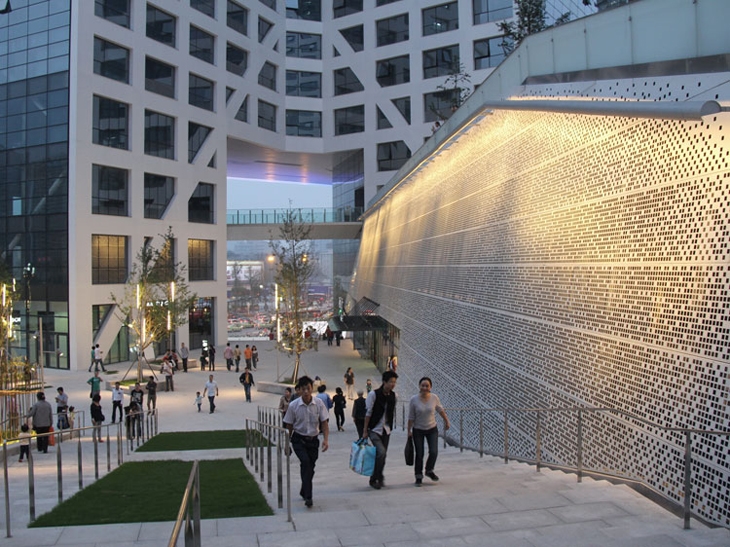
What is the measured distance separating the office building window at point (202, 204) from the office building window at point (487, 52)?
63.8 feet

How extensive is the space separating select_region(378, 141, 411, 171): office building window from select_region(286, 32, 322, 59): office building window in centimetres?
933

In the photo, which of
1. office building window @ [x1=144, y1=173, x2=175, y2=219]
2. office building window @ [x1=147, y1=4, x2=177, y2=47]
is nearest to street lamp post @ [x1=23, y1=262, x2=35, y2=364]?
office building window @ [x1=144, y1=173, x2=175, y2=219]

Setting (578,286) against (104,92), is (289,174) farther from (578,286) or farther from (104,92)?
(578,286)

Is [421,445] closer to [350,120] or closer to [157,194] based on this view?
[157,194]

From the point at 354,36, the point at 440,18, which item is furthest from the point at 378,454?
the point at 354,36

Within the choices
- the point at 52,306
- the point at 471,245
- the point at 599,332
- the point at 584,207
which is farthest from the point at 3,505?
the point at 52,306

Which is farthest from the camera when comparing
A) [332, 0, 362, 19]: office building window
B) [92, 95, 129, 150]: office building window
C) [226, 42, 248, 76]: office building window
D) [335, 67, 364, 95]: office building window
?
[335, 67, 364, 95]: office building window

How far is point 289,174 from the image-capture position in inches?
2648

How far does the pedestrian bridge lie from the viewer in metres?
54.2

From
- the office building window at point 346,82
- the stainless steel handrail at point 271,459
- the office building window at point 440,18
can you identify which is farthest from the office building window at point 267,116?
the stainless steel handrail at point 271,459

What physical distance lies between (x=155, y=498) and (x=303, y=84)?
49.2 meters

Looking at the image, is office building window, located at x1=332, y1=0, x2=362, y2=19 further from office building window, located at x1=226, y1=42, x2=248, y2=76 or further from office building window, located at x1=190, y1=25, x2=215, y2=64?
office building window, located at x1=190, y1=25, x2=215, y2=64

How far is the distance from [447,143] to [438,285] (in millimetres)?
3908

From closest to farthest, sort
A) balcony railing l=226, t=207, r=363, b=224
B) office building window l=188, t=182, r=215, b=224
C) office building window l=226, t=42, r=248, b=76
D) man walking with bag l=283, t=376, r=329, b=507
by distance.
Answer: man walking with bag l=283, t=376, r=329, b=507, office building window l=188, t=182, r=215, b=224, office building window l=226, t=42, r=248, b=76, balcony railing l=226, t=207, r=363, b=224
